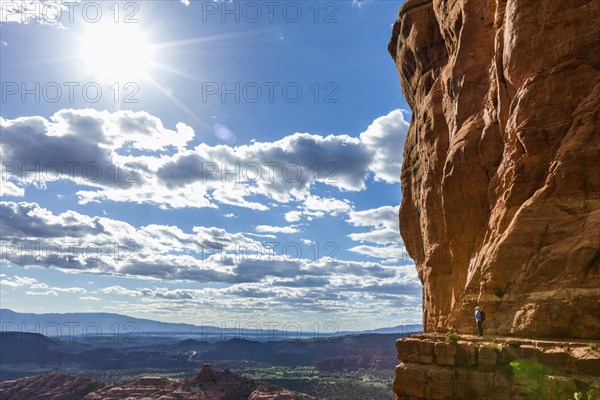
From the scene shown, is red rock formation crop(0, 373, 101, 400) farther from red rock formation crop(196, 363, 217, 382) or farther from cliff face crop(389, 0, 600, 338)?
cliff face crop(389, 0, 600, 338)

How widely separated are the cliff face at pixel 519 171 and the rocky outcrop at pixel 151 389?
9200cm

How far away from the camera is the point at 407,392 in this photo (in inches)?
816

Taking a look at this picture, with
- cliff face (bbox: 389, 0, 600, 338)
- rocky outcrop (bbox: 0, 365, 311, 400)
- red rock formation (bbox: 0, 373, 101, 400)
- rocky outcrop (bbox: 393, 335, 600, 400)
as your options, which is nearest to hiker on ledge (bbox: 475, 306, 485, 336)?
cliff face (bbox: 389, 0, 600, 338)

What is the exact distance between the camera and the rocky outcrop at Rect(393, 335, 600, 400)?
16.8m

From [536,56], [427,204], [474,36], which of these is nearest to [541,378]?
[536,56]

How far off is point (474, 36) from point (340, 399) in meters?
129

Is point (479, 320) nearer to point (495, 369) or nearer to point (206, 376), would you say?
point (495, 369)

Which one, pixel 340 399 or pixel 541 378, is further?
pixel 340 399

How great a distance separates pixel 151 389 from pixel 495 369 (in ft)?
416

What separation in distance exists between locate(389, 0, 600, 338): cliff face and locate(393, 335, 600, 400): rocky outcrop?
2.35 m

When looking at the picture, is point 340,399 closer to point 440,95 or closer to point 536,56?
point 440,95

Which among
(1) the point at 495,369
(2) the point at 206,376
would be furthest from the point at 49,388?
(1) the point at 495,369

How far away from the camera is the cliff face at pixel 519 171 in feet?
67.7

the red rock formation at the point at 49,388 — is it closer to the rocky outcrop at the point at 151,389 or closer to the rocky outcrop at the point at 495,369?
the rocky outcrop at the point at 151,389
